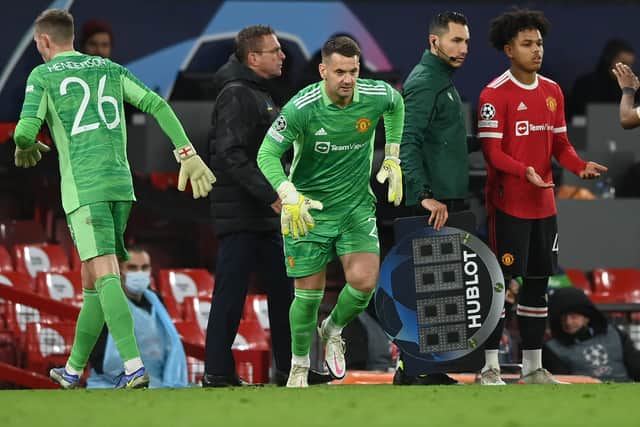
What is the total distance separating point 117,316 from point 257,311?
14.6 ft

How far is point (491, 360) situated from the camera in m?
8.31

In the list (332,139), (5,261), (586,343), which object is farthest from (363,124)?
(5,261)

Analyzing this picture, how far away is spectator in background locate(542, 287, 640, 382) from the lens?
10.9 m

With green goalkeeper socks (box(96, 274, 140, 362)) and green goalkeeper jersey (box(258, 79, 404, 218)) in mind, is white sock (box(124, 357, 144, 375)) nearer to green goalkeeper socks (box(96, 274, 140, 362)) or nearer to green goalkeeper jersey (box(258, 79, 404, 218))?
green goalkeeper socks (box(96, 274, 140, 362))

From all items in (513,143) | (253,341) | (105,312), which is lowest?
(253,341)

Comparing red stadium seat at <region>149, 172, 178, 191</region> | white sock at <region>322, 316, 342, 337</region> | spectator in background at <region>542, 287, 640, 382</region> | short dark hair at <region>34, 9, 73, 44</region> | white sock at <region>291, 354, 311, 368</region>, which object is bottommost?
spectator in background at <region>542, 287, 640, 382</region>

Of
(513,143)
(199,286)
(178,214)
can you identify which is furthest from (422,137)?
(178,214)

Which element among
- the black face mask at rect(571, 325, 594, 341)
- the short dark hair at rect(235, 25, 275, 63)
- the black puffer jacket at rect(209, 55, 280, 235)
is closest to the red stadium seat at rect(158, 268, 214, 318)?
the black face mask at rect(571, 325, 594, 341)

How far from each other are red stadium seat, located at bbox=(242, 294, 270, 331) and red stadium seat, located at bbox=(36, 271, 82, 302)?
4.09ft

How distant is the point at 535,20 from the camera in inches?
331

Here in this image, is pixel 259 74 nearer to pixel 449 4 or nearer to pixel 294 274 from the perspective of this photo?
pixel 294 274

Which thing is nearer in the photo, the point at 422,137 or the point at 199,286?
the point at 422,137

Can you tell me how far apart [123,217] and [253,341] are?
374cm

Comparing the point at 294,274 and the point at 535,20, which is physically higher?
the point at 535,20
